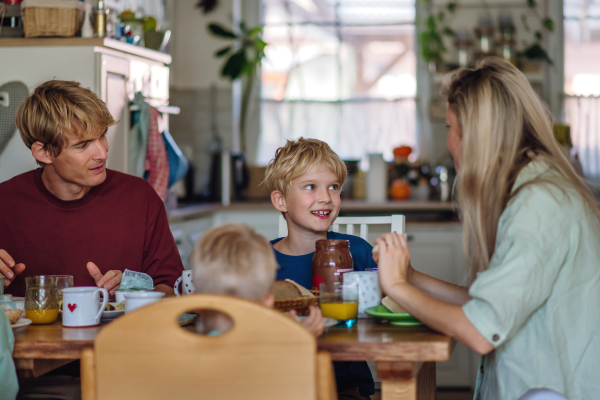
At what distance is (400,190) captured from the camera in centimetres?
418

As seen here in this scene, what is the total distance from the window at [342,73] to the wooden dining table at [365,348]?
3.45 m

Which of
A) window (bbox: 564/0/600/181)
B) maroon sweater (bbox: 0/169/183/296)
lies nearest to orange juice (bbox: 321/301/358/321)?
maroon sweater (bbox: 0/169/183/296)

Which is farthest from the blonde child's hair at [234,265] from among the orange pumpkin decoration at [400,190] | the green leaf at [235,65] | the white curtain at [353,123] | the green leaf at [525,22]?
the green leaf at [525,22]

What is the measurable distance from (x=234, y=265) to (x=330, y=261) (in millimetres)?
420

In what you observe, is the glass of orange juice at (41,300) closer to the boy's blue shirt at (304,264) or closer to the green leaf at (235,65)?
the boy's blue shirt at (304,264)

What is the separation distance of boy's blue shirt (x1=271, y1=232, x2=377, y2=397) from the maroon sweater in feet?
1.11

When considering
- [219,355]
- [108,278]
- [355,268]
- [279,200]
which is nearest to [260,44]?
[279,200]

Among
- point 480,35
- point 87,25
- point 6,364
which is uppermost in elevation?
point 480,35

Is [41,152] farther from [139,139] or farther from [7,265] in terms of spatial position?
[139,139]

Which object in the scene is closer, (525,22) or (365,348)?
(365,348)

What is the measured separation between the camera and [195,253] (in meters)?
1.14

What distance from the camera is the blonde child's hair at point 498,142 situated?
4.37 ft

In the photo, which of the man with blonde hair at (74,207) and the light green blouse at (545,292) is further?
the man with blonde hair at (74,207)

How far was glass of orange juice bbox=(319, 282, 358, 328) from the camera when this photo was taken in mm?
1330
